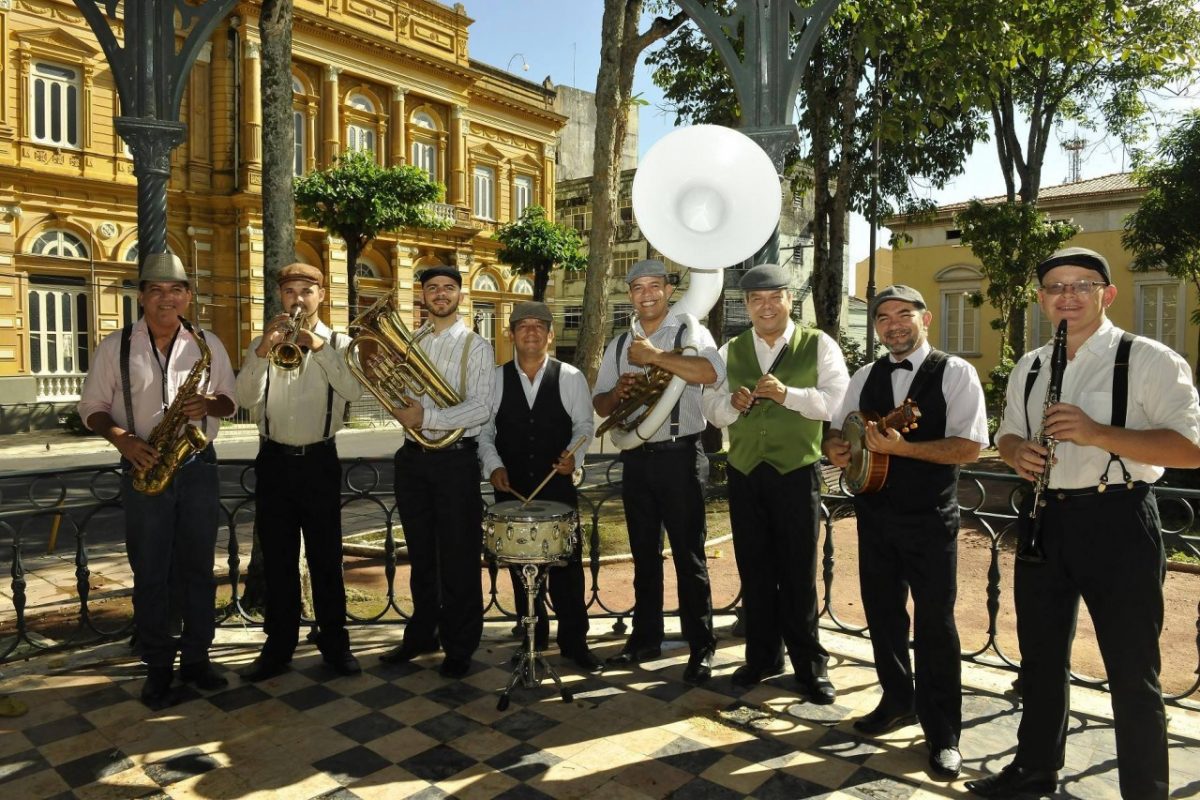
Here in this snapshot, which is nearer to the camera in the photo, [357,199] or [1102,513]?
[1102,513]

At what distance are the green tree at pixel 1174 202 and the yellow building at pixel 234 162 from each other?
60.5ft

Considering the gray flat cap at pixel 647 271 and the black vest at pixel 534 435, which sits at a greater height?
the gray flat cap at pixel 647 271

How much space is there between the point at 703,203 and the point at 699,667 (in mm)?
2439

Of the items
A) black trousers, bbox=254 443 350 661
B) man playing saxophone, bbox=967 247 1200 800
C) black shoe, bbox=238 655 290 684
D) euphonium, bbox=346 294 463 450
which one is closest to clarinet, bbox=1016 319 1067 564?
man playing saxophone, bbox=967 247 1200 800

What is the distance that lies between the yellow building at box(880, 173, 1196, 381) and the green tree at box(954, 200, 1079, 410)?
801cm

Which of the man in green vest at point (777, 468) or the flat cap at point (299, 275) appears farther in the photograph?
the flat cap at point (299, 275)

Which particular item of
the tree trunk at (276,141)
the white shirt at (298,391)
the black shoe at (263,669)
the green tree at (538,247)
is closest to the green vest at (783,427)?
the white shirt at (298,391)

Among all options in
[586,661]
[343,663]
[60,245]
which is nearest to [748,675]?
[586,661]

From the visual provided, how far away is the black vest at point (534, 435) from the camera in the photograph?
4676 mm

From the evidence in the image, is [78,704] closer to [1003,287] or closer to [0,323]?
[1003,287]

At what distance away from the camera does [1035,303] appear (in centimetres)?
2523

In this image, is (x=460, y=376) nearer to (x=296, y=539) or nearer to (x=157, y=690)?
(x=296, y=539)

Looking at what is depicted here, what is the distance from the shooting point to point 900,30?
20.1 ft

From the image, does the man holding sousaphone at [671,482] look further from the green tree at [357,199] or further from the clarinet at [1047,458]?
the green tree at [357,199]
